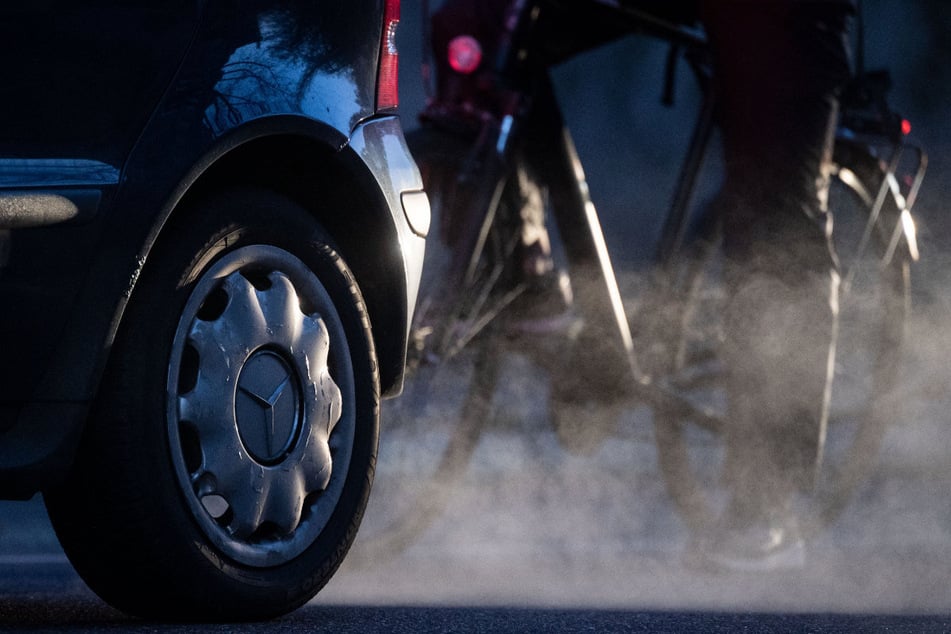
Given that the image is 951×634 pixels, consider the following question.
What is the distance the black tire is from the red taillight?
0.30 meters

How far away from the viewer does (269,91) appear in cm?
249

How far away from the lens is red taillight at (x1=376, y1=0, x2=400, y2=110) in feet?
9.26

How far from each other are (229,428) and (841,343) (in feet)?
9.74

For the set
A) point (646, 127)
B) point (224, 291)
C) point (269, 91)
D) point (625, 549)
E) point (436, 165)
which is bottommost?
point (646, 127)

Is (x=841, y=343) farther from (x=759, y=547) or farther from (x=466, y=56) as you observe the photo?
(x=466, y=56)

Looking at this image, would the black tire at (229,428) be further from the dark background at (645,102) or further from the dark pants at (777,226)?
the dark background at (645,102)

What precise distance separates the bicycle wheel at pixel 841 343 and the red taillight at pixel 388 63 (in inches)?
81.3

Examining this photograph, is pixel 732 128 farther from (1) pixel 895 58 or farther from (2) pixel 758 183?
(1) pixel 895 58

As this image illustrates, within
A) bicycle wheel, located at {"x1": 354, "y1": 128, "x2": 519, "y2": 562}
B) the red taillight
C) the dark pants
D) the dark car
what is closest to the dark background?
bicycle wheel, located at {"x1": 354, "y1": 128, "x2": 519, "y2": 562}

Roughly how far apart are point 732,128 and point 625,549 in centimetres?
128

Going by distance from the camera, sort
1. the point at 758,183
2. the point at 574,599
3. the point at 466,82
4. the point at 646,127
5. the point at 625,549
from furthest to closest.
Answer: the point at 646,127 < the point at 625,549 < the point at 466,82 < the point at 758,183 < the point at 574,599

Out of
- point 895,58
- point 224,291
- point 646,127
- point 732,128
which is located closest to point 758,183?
point 732,128

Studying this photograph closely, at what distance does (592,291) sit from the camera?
4.69 m

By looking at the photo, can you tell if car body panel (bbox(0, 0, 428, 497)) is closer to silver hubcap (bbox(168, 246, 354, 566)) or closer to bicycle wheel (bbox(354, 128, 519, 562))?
silver hubcap (bbox(168, 246, 354, 566))
